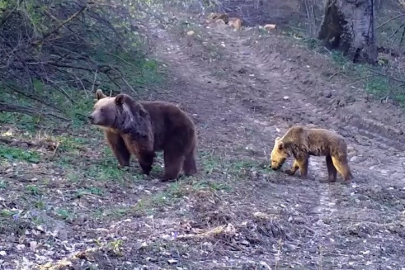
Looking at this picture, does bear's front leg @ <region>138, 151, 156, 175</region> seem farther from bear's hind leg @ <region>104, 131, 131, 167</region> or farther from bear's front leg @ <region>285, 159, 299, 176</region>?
bear's front leg @ <region>285, 159, 299, 176</region>

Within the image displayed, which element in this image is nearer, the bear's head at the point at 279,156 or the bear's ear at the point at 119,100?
the bear's ear at the point at 119,100

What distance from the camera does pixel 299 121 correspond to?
1692cm

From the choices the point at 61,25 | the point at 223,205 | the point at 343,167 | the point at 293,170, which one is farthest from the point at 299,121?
the point at 223,205

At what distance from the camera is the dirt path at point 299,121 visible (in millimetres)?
8602

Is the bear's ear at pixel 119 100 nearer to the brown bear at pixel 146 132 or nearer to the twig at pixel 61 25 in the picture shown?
the brown bear at pixel 146 132

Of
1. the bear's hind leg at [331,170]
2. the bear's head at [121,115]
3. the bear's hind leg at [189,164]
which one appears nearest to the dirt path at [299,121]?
the bear's hind leg at [331,170]

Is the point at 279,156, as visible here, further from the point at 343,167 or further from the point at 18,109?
the point at 18,109

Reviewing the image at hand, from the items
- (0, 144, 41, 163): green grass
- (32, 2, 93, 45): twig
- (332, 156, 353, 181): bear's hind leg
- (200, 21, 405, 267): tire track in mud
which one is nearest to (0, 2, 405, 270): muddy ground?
(200, 21, 405, 267): tire track in mud

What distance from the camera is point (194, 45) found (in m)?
24.5

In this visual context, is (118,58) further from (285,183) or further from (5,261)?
(5,261)

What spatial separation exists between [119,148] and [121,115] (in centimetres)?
62

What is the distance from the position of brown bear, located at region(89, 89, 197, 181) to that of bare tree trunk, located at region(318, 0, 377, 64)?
11.9 m

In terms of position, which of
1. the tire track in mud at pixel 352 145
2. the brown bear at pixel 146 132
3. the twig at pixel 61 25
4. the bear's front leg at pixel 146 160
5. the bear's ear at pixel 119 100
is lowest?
the tire track in mud at pixel 352 145

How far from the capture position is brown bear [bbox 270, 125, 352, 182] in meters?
12.4
